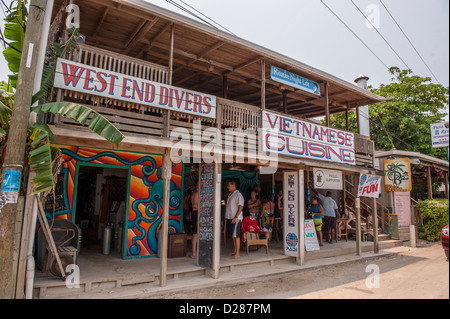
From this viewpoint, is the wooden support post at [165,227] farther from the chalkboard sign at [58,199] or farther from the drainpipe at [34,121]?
the chalkboard sign at [58,199]

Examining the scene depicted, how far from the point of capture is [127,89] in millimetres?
6172

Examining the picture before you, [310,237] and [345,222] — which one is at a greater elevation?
[345,222]

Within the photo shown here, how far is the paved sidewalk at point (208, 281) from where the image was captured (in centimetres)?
593

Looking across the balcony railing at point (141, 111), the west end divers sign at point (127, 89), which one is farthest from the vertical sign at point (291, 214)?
the west end divers sign at point (127, 89)

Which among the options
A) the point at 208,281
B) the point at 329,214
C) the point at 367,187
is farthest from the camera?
the point at 329,214

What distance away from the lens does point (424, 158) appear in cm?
1512

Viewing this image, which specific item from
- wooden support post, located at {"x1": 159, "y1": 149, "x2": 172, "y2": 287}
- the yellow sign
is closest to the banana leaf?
wooden support post, located at {"x1": 159, "y1": 149, "x2": 172, "y2": 287}

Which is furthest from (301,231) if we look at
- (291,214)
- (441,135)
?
(441,135)

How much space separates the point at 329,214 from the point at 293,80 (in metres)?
5.34

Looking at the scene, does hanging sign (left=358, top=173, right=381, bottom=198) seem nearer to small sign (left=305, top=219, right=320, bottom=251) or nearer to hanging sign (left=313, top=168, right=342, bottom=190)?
hanging sign (left=313, top=168, right=342, bottom=190)

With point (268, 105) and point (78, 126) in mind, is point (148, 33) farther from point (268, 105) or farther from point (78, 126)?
point (268, 105)

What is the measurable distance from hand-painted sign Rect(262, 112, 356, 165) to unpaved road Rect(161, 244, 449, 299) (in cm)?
335

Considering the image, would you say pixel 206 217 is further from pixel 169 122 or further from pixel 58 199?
pixel 58 199
